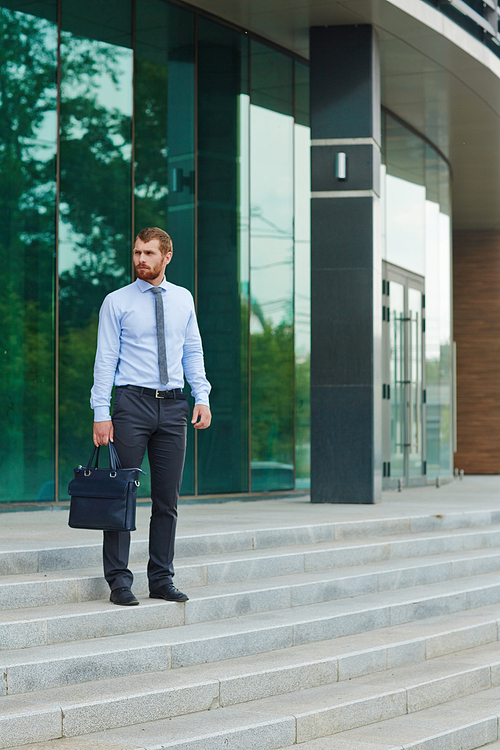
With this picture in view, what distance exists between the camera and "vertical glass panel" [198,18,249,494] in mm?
11062

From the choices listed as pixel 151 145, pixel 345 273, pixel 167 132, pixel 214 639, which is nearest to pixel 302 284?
pixel 345 273

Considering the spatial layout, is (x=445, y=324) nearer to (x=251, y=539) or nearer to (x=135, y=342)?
(x=251, y=539)

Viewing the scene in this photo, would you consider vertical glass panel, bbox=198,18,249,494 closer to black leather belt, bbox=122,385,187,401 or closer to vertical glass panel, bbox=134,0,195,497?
vertical glass panel, bbox=134,0,195,497

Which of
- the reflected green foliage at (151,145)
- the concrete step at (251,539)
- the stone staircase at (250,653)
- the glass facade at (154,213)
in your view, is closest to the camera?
the stone staircase at (250,653)

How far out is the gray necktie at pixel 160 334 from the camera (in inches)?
206

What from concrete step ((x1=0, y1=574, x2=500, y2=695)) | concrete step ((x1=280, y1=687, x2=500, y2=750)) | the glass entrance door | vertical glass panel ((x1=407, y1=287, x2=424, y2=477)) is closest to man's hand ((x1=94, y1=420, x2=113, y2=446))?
concrete step ((x1=0, y1=574, x2=500, y2=695))

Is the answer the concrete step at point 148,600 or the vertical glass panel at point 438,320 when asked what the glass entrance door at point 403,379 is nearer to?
the vertical glass panel at point 438,320

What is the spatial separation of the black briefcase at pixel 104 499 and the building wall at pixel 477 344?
657 inches

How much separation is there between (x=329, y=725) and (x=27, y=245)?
6007 millimetres

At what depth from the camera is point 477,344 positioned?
21156mm

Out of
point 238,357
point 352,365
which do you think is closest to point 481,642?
point 352,365

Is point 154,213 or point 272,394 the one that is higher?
point 154,213

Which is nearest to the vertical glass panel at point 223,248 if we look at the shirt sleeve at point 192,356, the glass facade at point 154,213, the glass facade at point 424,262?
the glass facade at point 154,213

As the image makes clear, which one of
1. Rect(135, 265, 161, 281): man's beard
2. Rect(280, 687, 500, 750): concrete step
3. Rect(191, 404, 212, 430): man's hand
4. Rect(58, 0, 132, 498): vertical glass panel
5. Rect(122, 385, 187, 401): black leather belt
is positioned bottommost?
Rect(280, 687, 500, 750): concrete step
